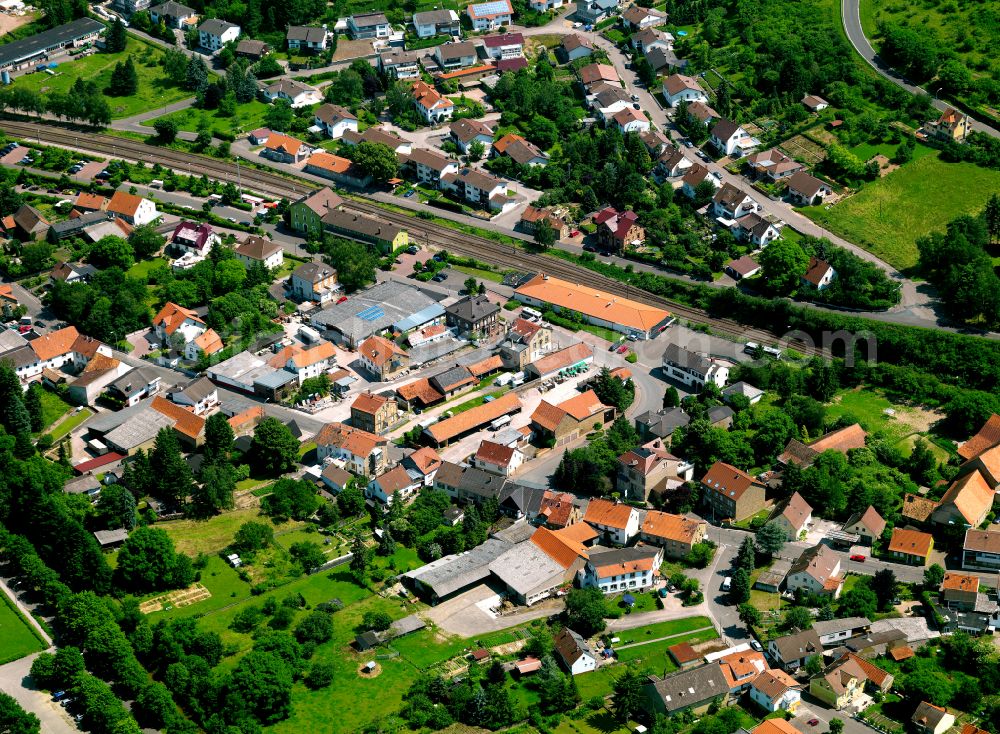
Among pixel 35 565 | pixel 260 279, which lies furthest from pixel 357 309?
pixel 35 565

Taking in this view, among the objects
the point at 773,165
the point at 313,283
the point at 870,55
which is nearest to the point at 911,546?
the point at 773,165

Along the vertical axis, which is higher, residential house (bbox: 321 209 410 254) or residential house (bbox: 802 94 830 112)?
residential house (bbox: 802 94 830 112)

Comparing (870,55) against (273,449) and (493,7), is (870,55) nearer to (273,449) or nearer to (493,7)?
(493,7)

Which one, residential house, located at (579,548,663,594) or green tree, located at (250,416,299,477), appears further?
green tree, located at (250,416,299,477)

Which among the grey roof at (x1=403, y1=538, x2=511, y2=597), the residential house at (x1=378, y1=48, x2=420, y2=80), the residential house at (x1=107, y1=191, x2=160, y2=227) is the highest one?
the residential house at (x1=378, y1=48, x2=420, y2=80)

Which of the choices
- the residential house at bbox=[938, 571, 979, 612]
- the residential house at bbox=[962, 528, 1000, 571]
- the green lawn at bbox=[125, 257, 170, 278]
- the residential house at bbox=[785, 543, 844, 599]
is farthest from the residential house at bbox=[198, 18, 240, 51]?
the residential house at bbox=[938, 571, 979, 612]

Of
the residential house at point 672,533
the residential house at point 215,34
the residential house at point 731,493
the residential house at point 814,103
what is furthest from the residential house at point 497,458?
the residential house at point 215,34

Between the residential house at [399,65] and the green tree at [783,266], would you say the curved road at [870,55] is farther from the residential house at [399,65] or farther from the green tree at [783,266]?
the residential house at [399,65]

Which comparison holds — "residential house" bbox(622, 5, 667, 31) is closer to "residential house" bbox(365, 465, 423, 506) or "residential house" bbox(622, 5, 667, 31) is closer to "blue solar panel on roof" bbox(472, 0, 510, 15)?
"blue solar panel on roof" bbox(472, 0, 510, 15)
